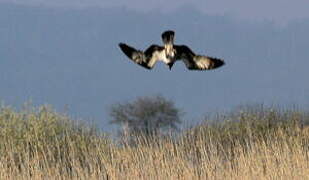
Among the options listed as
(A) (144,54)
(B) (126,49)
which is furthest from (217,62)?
(B) (126,49)

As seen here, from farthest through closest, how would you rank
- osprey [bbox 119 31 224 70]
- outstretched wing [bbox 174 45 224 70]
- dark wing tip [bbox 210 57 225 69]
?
dark wing tip [bbox 210 57 225 69], outstretched wing [bbox 174 45 224 70], osprey [bbox 119 31 224 70]

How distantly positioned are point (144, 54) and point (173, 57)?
49 cm

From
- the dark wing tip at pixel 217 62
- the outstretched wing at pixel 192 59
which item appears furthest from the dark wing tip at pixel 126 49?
the dark wing tip at pixel 217 62

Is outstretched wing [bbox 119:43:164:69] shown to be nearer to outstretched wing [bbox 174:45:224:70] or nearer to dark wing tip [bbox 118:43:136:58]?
dark wing tip [bbox 118:43:136:58]

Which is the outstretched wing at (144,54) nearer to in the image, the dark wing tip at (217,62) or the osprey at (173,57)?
the osprey at (173,57)

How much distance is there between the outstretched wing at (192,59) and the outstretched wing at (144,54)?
14cm

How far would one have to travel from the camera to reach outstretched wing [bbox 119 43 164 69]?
5223 mm

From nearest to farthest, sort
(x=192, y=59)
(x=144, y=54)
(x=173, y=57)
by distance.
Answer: (x=173, y=57) < (x=192, y=59) < (x=144, y=54)

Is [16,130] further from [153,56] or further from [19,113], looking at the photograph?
[153,56]

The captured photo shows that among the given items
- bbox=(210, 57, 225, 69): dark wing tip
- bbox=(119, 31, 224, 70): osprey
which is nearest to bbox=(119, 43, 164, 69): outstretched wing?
bbox=(119, 31, 224, 70): osprey

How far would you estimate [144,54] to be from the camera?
5453 millimetres

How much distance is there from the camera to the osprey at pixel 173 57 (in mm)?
5141

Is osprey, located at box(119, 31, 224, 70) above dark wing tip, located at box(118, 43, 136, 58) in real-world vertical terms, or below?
below

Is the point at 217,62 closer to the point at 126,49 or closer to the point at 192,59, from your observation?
the point at 192,59
